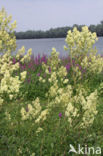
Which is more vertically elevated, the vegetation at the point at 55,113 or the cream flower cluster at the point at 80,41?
the cream flower cluster at the point at 80,41

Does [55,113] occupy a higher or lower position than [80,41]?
lower

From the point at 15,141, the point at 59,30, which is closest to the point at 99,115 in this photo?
the point at 15,141

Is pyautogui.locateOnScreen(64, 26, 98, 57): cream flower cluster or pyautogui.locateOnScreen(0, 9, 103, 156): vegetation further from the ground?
pyautogui.locateOnScreen(64, 26, 98, 57): cream flower cluster

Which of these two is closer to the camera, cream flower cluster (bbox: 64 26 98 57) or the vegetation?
the vegetation

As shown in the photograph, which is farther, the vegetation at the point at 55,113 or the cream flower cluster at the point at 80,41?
the cream flower cluster at the point at 80,41

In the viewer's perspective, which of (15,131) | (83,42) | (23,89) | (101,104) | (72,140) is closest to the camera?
(72,140)

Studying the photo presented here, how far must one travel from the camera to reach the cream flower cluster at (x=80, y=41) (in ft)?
16.3

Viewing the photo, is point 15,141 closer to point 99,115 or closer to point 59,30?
point 99,115

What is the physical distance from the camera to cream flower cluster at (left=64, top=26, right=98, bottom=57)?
16.3 ft

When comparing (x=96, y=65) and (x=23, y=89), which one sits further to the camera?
(x=23, y=89)

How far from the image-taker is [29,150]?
3.99 meters

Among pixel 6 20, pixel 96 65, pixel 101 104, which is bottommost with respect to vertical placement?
pixel 101 104

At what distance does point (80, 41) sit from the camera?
5.04 m

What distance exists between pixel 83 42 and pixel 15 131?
2.37 meters
